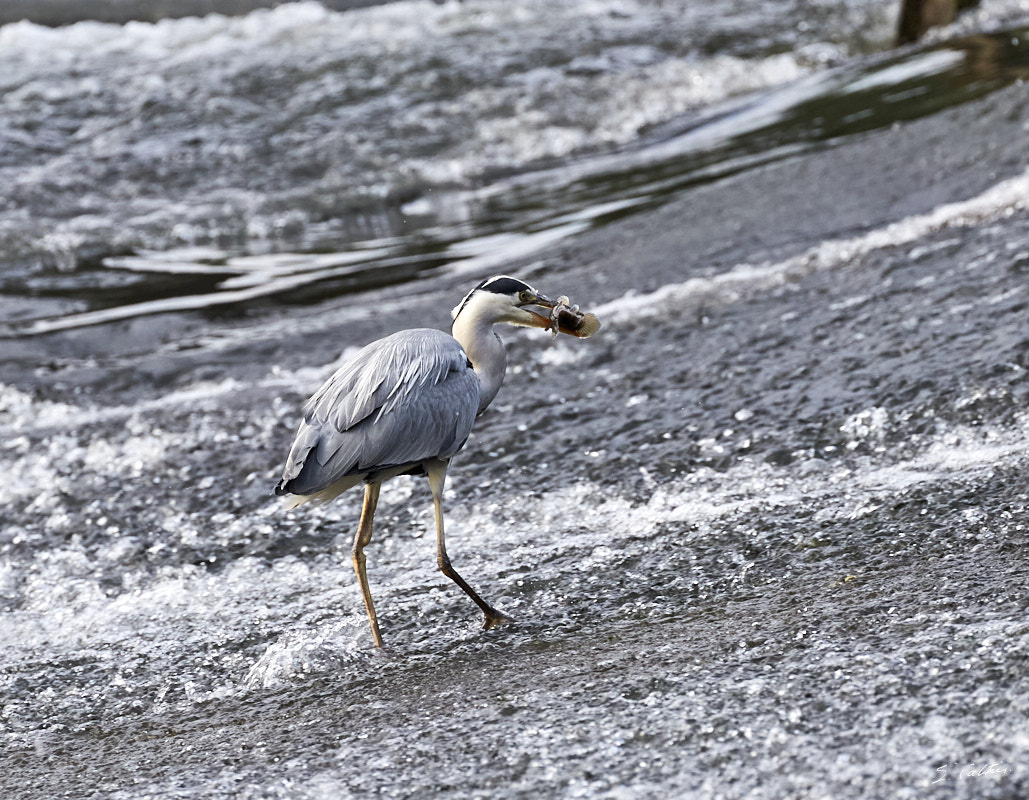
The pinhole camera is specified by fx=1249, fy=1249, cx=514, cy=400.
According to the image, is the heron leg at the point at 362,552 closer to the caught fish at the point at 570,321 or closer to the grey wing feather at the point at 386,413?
the grey wing feather at the point at 386,413

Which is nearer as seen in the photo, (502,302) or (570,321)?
(502,302)

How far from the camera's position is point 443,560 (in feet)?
12.6

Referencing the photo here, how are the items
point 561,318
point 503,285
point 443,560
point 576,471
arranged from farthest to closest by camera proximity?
1. point 576,471
2. point 561,318
3. point 503,285
4. point 443,560

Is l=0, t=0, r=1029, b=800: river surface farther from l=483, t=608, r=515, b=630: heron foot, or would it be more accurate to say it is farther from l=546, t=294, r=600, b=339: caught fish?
l=546, t=294, r=600, b=339: caught fish

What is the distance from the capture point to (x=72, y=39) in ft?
55.0

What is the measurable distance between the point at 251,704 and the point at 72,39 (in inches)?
605

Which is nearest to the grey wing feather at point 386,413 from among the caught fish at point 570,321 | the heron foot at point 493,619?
the caught fish at point 570,321

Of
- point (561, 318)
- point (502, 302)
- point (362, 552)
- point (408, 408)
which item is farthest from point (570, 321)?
point (362, 552)

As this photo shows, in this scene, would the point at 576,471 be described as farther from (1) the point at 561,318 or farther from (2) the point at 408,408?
(2) the point at 408,408

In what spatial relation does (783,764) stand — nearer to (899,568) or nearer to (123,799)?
(899,568)

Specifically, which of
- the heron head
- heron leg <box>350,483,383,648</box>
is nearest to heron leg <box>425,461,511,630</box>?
heron leg <box>350,483,383,648</box>

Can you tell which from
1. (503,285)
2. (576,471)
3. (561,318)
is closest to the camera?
(503,285)

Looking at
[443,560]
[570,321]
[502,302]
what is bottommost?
[443,560]

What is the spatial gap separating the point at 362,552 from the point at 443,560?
0.26m
